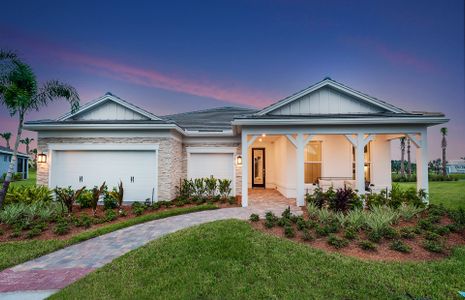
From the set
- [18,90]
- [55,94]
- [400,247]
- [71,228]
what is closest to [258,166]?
[400,247]

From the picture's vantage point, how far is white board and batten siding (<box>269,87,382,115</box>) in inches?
388

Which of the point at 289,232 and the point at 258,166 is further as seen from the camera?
the point at 258,166

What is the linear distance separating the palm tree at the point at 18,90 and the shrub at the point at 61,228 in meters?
2.91

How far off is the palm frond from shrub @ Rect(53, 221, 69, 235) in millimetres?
4944

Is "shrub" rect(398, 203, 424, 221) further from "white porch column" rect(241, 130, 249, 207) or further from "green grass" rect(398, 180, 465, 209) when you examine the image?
"white porch column" rect(241, 130, 249, 207)

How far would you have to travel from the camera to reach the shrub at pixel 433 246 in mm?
4555

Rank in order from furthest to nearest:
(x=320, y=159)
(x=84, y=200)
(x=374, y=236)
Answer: (x=320, y=159) → (x=84, y=200) → (x=374, y=236)

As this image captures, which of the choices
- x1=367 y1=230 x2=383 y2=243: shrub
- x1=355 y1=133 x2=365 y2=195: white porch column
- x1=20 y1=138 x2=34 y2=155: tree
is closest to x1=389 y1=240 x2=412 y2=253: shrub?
x1=367 y1=230 x2=383 y2=243: shrub

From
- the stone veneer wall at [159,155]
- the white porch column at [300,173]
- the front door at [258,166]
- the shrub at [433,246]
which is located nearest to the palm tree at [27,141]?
the stone veneer wall at [159,155]

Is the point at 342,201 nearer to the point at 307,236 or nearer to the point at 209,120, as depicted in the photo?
the point at 307,236

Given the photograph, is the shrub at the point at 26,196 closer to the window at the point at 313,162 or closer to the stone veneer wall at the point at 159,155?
the stone veneer wall at the point at 159,155

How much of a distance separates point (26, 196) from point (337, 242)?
10.6 metres

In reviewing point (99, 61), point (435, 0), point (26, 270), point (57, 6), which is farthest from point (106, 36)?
point (435, 0)

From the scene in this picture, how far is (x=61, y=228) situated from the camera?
6117mm
